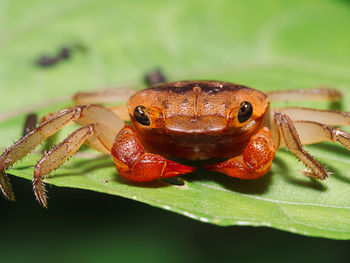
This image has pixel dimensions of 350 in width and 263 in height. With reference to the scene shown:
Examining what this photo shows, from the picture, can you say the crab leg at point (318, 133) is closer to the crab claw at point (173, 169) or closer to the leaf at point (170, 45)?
the leaf at point (170, 45)

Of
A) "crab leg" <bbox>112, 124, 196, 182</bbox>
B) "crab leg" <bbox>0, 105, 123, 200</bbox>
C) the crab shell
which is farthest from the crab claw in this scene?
"crab leg" <bbox>0, 105, 123, 200</bbox>

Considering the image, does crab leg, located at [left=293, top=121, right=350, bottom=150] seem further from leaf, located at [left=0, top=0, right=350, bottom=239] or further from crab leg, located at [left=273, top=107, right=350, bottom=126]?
crab leg, located at [left=273, top=107, right=350, bottom=126]

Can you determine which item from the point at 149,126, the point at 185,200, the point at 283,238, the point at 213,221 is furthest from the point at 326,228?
the point at 283,238

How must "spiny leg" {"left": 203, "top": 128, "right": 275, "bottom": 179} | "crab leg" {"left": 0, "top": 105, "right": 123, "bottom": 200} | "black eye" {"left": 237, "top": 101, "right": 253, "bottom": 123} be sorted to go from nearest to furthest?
"spiny leg" {"left": 203, "top": 128, "right": 275, "bottom": 179}, "black eye" {"left": 237, "top": 101, "right": 253, "bottom": 123}, "crab leg" {"left": 0, "top": 105, "right": 123, "bottom": 200}

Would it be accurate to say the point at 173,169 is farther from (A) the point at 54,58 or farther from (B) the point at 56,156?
(A) the point at 54,58

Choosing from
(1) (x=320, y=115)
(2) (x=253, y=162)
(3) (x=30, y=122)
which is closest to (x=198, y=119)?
(2) (x=253, y=162)

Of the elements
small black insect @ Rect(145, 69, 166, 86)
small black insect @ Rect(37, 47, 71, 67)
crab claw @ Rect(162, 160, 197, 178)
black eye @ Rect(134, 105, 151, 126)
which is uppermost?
small black insect @ Rect(37, 47, 71, 67)
